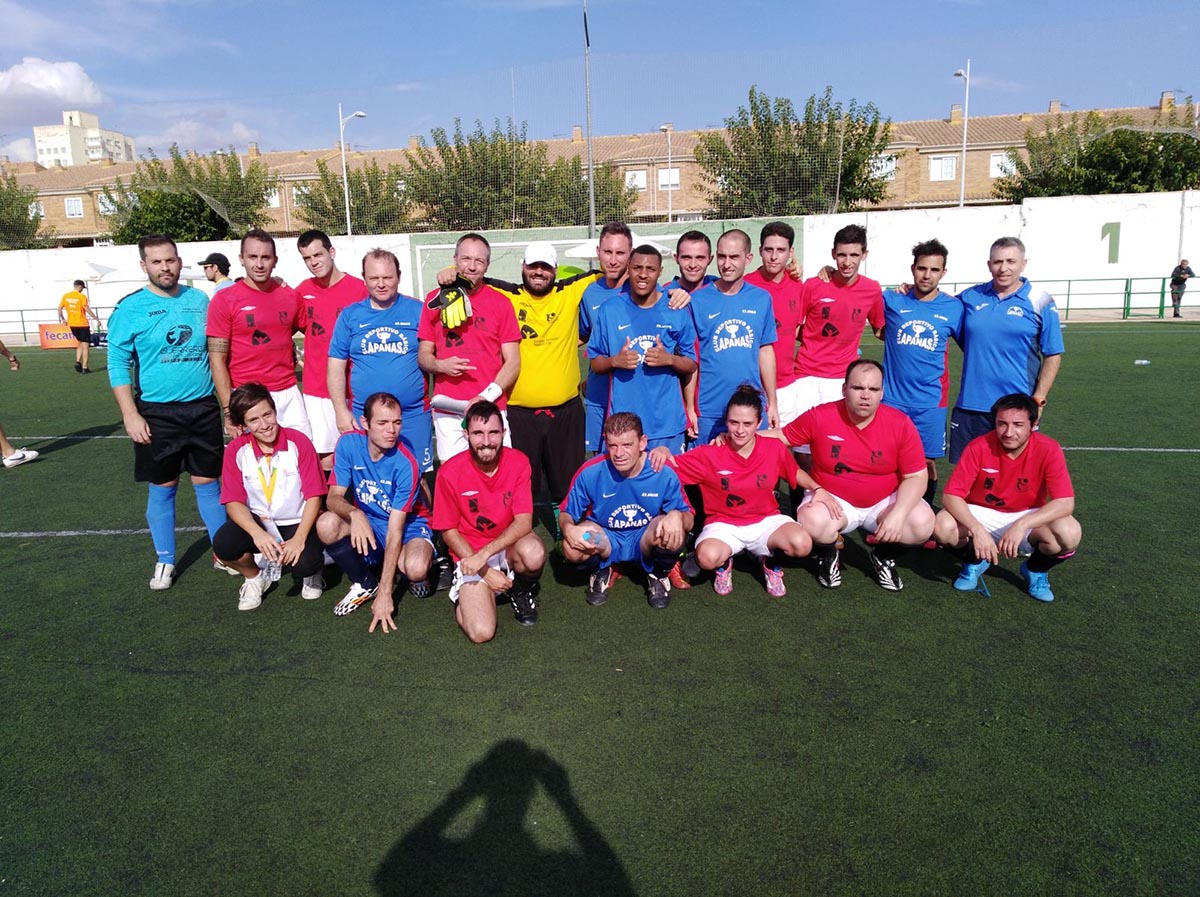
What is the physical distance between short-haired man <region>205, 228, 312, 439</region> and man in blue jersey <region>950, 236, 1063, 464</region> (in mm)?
4259

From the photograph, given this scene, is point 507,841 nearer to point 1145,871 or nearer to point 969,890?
point 969,890

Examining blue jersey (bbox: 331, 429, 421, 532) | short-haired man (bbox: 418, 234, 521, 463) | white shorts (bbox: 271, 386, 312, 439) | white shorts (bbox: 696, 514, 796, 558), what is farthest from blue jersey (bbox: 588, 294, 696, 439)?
white shorts (bbox: 271, 386, 312, 439)

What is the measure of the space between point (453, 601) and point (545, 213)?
2226 cm

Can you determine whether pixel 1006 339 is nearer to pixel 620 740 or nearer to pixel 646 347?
pixel 646 347

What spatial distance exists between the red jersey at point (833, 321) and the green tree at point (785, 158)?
66.7 feet

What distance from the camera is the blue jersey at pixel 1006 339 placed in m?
5.11

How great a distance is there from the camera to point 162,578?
4.85 m

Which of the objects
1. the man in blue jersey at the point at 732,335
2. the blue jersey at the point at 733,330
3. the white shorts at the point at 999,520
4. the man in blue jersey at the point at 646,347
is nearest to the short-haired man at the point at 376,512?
the man in blue jersey at the point at 646,347

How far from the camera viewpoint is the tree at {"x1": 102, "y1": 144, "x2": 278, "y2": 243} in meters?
32.1

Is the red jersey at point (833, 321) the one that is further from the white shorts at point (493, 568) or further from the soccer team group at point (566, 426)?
the white shorts at point (493, 568)

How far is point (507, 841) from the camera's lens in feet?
8.66

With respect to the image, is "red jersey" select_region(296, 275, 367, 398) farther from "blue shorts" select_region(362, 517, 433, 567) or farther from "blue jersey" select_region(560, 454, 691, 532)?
"blue jersey" select_region(560, 454, 691, 532)

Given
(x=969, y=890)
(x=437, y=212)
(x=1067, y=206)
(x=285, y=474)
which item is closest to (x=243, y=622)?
(x=285, y=474)

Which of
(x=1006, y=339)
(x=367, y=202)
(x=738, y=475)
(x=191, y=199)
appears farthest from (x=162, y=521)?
(x=191, y=199)
